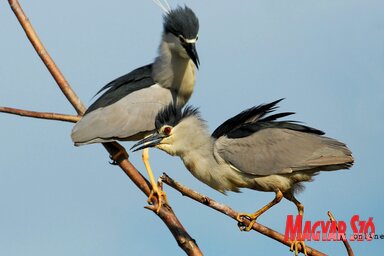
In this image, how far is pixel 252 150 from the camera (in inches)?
209

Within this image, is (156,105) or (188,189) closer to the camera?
(188,189)

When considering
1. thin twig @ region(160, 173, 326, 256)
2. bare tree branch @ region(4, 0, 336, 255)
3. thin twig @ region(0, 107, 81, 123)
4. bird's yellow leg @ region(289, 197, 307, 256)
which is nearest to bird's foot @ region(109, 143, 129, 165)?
bare tree branch @ region(4, 0, 336, 255)

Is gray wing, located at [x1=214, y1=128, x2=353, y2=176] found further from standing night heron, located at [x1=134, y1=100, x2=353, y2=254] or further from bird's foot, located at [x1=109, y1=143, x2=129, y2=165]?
bird's foot, located at [x1=109, y1=143, x2=129, y2=165]

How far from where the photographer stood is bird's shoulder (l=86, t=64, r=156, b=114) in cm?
615

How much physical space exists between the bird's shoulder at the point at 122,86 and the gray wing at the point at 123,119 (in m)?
0.04

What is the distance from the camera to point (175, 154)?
17.9ft

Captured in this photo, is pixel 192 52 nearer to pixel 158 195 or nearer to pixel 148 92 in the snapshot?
pixel 148 92

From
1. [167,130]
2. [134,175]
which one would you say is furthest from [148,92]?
[134,175]

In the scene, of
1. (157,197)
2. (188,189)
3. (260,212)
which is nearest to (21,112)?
(157,197)

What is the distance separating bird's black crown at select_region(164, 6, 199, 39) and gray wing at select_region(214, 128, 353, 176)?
133cm

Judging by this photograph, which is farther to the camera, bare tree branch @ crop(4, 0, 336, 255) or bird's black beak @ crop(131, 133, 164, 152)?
bird's black beak @ crop(131, 133, 164, 152)

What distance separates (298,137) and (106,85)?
6.43ft

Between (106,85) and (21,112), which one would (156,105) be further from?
(21,112)

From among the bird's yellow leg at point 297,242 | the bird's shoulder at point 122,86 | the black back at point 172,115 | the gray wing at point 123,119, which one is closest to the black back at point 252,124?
the black back at point 172,115
